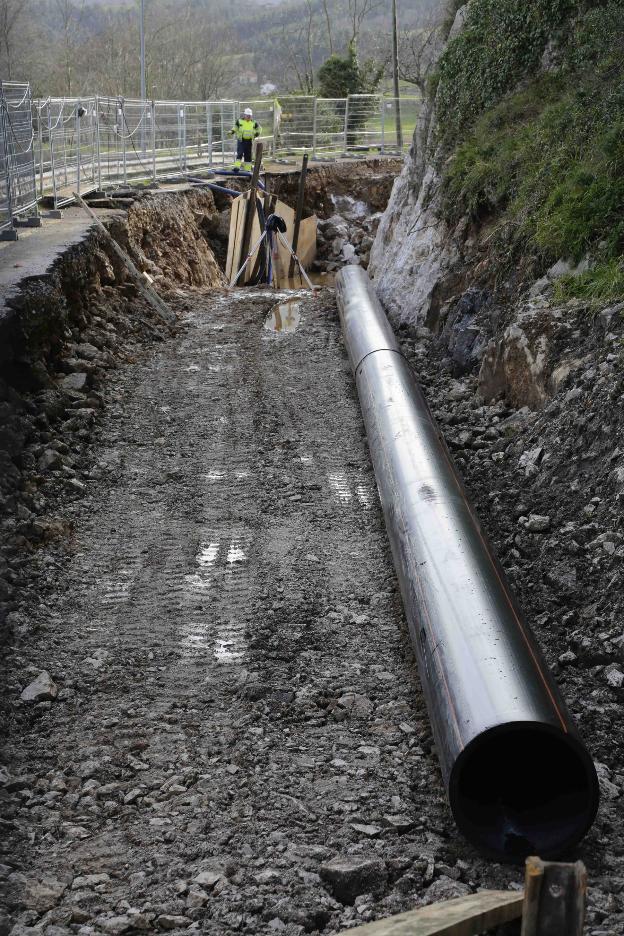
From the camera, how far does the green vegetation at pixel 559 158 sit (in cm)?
808

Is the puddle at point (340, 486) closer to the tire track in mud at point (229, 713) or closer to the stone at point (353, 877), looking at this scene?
the tire track in mud at point (229, 713)

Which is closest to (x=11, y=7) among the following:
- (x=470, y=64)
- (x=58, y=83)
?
(x=58, y=83)

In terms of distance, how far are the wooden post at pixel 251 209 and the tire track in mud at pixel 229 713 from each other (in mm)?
10709

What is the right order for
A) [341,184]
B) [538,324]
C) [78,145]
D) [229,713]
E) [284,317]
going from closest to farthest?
1. [229,713]
2. [538,324]
3. [284,317]
4. [78,145]
5. [341,184]

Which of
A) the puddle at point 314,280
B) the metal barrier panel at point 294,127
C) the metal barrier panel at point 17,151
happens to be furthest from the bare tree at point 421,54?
the metal barrier panel at point 17,151

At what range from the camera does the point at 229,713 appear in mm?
4414

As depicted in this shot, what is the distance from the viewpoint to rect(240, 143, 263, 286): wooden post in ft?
56.0

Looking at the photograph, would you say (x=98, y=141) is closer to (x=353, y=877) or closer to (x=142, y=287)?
(x=142, y=287)

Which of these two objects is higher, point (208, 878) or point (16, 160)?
point (16, 160)

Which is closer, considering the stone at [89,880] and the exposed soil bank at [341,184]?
the stone at [89,880]

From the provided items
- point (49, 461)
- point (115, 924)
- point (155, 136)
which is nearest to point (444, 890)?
point (115, 924)

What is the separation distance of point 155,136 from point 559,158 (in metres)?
12.5

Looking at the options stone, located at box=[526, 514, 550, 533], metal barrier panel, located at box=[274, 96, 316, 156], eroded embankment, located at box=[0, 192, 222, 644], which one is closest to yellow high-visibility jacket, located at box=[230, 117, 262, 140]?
metal barrier panel, located at box=[274, 96, 316, 156]

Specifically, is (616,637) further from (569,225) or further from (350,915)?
(569,225)
